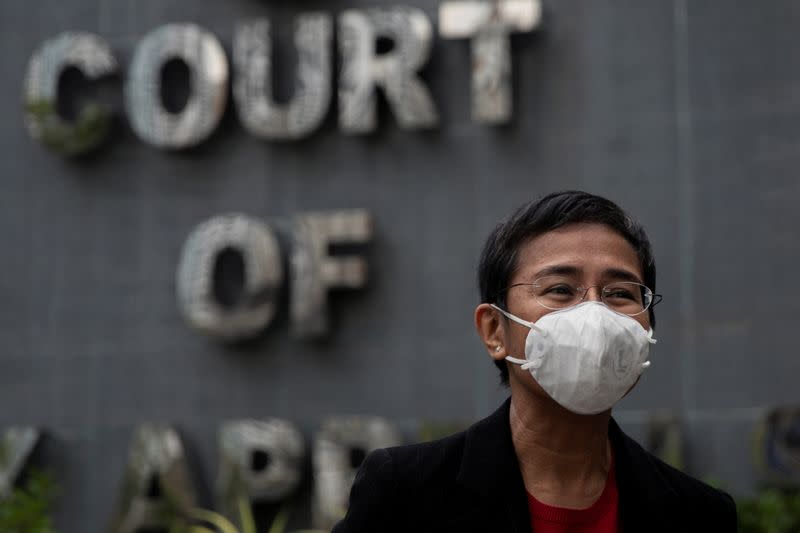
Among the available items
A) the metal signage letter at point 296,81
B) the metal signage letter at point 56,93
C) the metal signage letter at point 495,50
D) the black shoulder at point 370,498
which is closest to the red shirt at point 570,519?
the black shoulder at point 370,498

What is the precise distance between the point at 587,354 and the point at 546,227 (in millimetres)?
247

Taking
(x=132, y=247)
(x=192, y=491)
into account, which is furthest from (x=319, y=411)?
(x=132, y=247)

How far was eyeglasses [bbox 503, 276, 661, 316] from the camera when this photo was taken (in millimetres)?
2547

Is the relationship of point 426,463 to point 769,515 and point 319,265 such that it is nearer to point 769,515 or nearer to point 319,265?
point 769,515

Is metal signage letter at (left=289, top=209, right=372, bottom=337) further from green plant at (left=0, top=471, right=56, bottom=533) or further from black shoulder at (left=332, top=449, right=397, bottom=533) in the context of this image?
black shoulder at (left=332, top=449, right=397, bottom=533)

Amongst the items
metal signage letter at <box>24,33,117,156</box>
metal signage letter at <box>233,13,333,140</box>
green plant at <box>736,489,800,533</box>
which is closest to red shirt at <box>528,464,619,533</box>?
green plant at <box>736,489,800,533</box>

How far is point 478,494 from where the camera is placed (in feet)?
8.38

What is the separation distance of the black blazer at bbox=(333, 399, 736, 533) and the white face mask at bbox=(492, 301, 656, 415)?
0.17m

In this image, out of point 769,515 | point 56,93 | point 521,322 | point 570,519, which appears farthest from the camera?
point 56,93

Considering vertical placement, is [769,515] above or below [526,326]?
below

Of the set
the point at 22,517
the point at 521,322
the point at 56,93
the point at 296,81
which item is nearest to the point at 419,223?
the point at 296,81

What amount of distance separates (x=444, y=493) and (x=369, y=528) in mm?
158

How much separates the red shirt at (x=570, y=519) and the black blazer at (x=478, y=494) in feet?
0.07

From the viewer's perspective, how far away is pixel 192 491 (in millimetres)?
9617
